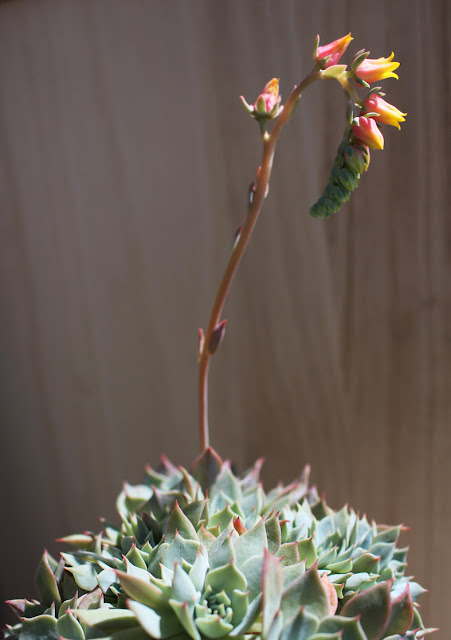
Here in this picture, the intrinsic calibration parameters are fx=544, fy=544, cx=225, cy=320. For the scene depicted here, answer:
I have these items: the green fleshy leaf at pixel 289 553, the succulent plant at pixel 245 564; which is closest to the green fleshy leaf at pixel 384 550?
the succulent plant at pixel 245 564

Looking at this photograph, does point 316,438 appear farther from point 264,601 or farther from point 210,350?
point 264,601

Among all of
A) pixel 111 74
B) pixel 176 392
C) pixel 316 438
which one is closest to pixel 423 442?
pixel 316 438

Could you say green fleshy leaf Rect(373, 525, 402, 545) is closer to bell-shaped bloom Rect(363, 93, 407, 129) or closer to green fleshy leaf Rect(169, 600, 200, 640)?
green fleshy leaf Rect(169, 600, 200, 640)

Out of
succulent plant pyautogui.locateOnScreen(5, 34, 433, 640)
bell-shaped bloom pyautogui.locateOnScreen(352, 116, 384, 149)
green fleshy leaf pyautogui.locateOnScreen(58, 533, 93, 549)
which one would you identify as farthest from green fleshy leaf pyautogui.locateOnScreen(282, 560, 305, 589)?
bell-shaped bloom pyautogui.locateOnScreen(352, 116, 384, 149)

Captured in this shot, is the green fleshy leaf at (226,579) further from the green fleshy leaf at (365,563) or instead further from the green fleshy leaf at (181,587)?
the green fleshy leaf at (365,563)

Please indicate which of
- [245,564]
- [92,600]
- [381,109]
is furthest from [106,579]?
[381,109]

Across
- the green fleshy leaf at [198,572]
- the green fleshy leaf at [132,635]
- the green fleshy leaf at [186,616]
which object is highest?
the green fleshy leaf at [198,572]

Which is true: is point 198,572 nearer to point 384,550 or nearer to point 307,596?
point 307,596
